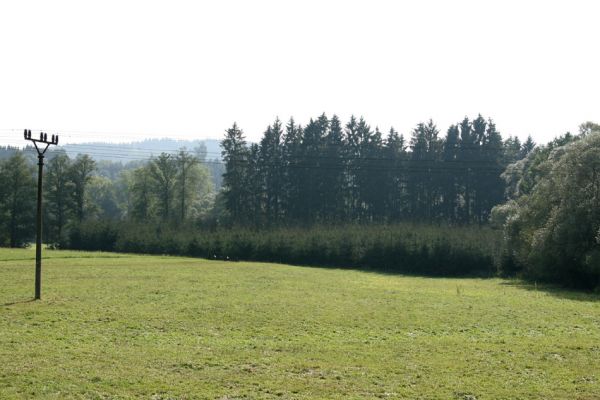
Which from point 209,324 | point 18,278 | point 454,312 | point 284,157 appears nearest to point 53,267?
point 18,278

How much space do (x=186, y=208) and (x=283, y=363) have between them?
3645 inches

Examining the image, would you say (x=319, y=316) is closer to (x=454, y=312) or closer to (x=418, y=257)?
(x=454, y=312)

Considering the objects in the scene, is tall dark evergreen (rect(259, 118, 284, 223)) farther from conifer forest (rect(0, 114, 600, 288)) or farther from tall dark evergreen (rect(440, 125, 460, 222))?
tall dark evergreen (rect(440, 125, 460, 222))

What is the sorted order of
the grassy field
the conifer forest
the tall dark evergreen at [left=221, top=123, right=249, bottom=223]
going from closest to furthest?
the grassy field, the conifer forest, the tall dark evergreen at [left=221, top=123, right=249, bottom=223]

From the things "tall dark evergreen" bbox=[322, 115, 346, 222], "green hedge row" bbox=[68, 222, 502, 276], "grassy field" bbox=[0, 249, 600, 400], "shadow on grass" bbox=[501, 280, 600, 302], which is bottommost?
"shadow on grass" bbox=[501, 280, 600, 302]

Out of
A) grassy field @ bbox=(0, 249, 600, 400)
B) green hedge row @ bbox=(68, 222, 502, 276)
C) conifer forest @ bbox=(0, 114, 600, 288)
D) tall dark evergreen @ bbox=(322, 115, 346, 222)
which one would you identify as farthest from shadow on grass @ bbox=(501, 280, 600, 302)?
tall dark evergreen @ bbox=(322, 115, 346, 222)

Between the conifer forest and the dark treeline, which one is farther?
the dark treeline

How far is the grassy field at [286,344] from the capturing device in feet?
43.8

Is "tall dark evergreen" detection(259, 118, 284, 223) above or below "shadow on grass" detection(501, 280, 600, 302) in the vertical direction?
above

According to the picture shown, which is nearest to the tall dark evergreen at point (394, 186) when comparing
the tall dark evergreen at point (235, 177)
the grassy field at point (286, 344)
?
the tall dark evergreen at point (235, 177)

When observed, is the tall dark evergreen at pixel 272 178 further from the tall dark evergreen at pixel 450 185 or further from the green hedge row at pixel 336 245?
the tall dark evergreen at pixel 450 185

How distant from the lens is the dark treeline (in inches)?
3728

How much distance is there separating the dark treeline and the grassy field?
200ft

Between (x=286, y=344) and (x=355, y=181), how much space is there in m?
77.8
